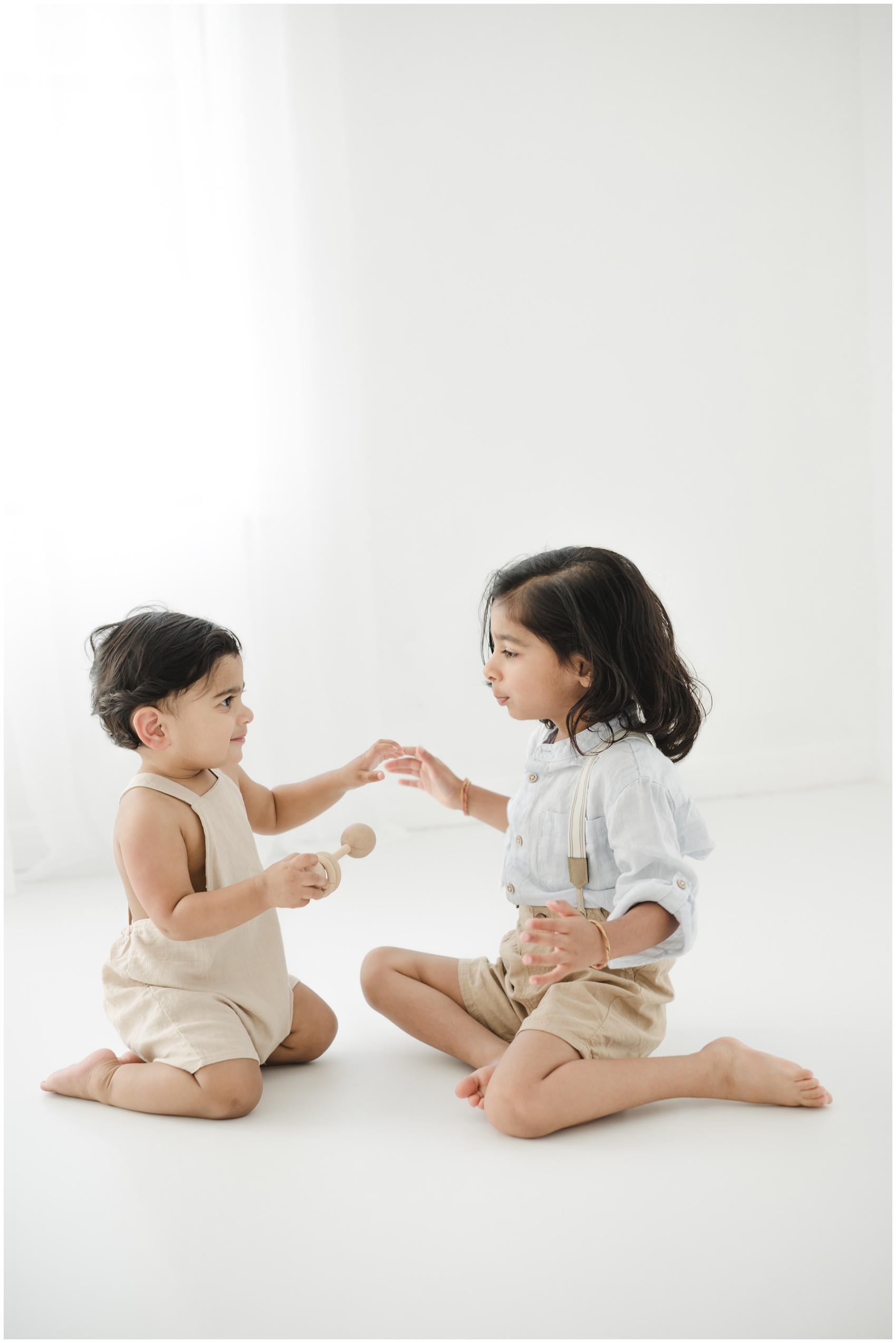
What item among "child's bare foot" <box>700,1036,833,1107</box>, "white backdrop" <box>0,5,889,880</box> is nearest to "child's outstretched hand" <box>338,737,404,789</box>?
"child's bare foot" <box>700,1036,833,1107</box>

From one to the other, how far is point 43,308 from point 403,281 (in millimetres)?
732

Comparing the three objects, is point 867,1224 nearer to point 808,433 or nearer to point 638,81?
point 808,433

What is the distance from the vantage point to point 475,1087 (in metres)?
0.97

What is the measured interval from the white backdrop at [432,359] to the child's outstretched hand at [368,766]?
934 millimetres

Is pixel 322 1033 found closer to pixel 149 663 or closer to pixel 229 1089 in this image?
pixel 229 1089

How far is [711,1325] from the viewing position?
693 millimetres

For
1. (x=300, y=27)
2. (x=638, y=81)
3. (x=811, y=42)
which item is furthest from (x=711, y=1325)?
(x=811, y=42)

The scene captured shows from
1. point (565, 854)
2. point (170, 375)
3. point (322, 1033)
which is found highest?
point (170, 375)

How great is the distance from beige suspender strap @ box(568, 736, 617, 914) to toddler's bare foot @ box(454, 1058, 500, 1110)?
0.17 metres

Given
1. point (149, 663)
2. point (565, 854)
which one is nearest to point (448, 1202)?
point (565, 854)

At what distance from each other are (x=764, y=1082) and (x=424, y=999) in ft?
1.13

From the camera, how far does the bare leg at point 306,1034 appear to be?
110 cm

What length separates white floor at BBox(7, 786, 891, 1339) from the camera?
71 cm

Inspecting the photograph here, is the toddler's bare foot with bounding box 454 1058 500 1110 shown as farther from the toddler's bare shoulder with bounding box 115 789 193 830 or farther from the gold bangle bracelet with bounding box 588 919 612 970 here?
the toddler's bare shoulder with bounding box 115 789 193 830
